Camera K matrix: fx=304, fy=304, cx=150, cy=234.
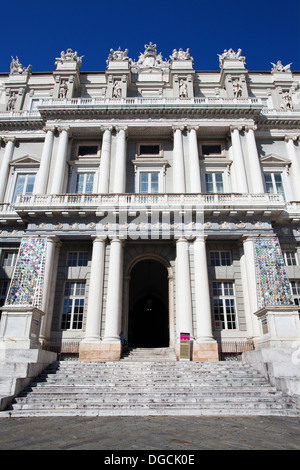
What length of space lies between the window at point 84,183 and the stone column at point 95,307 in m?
5.21

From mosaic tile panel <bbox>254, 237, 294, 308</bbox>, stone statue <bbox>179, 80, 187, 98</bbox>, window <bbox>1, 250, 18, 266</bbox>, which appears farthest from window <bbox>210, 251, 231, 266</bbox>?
stone statue <bbox>179, 80, 187, 98</bbox>

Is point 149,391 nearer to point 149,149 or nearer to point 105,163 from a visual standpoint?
point 105,163

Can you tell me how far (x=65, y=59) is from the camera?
83.9ft

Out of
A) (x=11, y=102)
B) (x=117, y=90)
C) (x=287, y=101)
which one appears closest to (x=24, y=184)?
(x=11, y=102)

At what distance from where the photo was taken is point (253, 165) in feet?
67.3

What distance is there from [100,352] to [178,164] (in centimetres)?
1281

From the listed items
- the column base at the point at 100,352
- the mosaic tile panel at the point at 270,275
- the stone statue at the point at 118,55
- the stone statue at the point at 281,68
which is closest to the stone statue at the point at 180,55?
the stone statue at the point at 118,55

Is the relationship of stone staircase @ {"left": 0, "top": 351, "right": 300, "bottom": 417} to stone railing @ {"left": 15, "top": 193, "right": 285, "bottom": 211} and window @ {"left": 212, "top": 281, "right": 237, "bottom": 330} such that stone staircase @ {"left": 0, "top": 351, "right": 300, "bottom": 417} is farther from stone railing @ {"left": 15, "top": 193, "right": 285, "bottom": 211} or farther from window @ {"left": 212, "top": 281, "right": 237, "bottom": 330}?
stone railing @ {"left": 15, "top": 193, "right": 285, "bottom": 211}

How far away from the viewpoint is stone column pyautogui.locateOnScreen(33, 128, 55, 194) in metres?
20.1

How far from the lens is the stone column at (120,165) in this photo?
65.2 feet

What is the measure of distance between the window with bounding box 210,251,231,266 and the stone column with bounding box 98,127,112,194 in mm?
8023
